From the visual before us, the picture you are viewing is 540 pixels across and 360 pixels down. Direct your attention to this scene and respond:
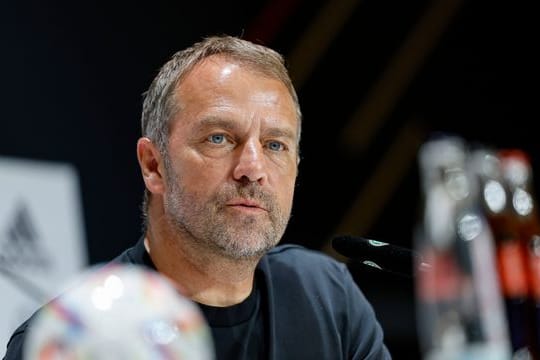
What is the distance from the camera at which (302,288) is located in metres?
1.63

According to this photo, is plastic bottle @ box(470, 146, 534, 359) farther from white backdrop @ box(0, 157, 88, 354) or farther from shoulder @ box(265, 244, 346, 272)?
white backdrop @ box(0, 157, 88, 354)

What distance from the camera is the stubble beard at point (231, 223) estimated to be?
1356 mm

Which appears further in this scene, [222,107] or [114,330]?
[222,107]

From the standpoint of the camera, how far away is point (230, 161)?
1.37 metres

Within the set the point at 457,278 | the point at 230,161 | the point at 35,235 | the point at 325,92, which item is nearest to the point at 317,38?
the point at 325,92

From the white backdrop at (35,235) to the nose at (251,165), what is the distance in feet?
3.78

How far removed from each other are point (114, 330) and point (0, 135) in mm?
1911

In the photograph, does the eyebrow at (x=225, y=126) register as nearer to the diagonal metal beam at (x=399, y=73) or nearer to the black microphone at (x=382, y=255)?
the black microphone at (x=382, y=255)

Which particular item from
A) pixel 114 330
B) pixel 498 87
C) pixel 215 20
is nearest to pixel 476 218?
pixel 498 87

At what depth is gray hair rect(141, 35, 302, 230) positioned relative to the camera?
1.45 metres

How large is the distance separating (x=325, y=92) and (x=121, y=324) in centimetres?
279

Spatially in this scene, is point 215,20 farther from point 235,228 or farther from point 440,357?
point 235,228

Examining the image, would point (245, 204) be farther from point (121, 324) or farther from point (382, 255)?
point (121, 324)

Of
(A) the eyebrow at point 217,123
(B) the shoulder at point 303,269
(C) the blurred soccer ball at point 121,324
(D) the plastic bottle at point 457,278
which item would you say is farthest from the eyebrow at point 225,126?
(D) the plastic bottle at point 457,278
